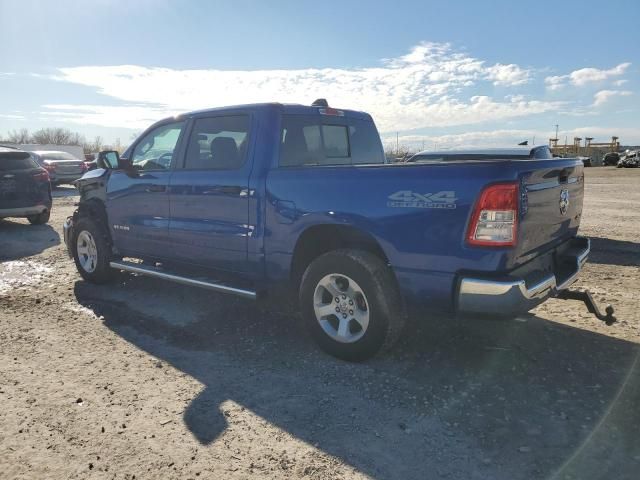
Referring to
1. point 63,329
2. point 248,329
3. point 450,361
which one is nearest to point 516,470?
point 450,361

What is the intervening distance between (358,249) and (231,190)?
129cm

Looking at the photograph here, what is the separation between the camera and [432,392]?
3.36 m

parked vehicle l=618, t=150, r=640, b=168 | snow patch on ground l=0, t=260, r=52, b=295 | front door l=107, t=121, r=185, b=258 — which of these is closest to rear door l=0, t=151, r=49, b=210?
snow patch on ground l=0, t=260, r=52, b=295

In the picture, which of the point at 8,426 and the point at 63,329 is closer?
the point at 8,426

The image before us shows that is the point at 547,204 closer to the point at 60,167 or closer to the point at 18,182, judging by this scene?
the point at 18,182

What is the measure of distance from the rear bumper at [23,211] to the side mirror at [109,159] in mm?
5578

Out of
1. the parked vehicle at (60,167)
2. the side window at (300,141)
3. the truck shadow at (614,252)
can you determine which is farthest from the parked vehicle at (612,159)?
the side window at (300,141)

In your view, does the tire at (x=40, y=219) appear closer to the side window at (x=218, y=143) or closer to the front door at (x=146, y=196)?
the front door at (x=146, y=196)

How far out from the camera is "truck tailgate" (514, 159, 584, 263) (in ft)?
10.4

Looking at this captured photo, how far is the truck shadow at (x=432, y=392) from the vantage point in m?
2.67

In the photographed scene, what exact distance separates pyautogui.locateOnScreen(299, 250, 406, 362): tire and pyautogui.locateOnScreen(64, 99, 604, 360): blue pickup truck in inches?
0.4

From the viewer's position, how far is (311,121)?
15.2 feet

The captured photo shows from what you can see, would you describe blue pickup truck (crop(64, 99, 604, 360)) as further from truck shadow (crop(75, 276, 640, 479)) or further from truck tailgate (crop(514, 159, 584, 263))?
truck shadow (crop(75, 276, 640, 479))

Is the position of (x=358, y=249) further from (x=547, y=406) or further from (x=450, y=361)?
(x=547, y=406)
